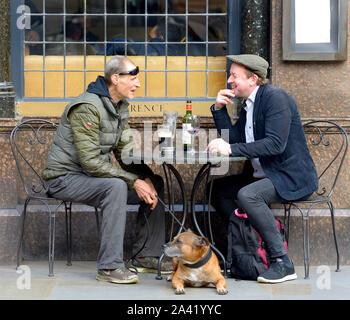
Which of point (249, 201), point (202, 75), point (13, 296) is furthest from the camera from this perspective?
point (202, 75)

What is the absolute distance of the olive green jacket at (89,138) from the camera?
18.6ft

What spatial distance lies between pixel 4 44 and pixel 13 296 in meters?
2.30

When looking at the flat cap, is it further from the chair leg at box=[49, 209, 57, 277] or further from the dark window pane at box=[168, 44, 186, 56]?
the chair leg at box=[49, 209, 57, 277]

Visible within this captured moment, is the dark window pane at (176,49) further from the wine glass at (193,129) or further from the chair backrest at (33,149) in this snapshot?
the chair backrest at (33,149)

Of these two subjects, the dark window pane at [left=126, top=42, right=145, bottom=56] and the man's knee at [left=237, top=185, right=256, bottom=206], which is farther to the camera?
the dark window pane at [left=126, top=42, right=145, bottom=56]

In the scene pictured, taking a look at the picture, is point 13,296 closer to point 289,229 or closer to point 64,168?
point 64,168

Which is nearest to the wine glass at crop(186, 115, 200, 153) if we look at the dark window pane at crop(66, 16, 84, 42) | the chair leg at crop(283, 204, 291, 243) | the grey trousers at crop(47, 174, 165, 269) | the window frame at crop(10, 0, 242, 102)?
the grey trousers at crop(47, 174, 165, 269)

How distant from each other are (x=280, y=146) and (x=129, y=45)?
187 cm

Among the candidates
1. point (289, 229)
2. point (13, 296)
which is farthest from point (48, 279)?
point (289, 229)

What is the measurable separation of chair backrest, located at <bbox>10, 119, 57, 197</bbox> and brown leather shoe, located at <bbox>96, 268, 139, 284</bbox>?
117cm

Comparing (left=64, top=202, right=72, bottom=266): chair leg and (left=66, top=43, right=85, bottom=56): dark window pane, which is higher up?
(left=66, top=43, right=85, bottom=56): dark window pane

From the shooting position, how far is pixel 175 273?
221 inches

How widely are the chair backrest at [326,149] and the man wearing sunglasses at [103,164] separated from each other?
144 centimetres

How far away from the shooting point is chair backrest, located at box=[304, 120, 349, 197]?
651 cm
